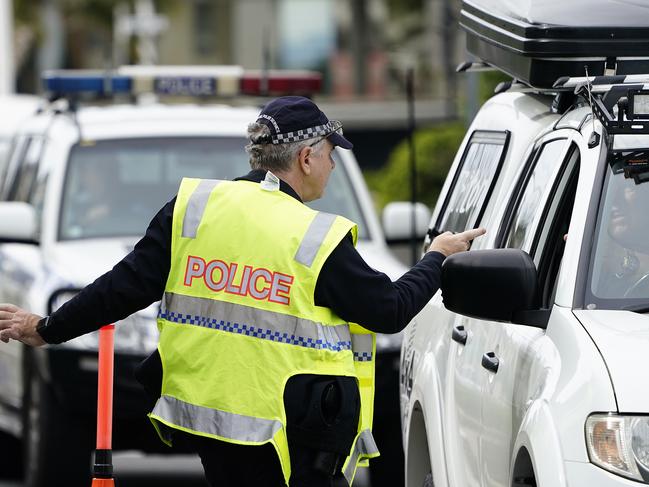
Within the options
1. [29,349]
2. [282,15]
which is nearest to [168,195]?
[29,349]

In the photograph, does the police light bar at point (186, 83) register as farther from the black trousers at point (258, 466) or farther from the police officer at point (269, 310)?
the black trousers at point (258, 466)

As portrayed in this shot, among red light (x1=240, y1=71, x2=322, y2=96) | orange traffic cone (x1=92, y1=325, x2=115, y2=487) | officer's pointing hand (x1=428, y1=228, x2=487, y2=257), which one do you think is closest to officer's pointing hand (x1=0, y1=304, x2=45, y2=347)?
orange traffic cone (x1=92, y1=325, x2=115, y2=487)

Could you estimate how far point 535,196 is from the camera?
518 centimetres

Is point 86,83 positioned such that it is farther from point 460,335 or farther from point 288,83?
point 460,335

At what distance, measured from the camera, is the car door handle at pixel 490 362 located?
4.85 metres

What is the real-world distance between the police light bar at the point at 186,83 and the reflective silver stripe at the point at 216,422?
18.8ft

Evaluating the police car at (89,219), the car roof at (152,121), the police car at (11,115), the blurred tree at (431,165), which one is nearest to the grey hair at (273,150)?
the police car at (89,219)

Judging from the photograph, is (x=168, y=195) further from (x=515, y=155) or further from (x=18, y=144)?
(x=515, y=155)

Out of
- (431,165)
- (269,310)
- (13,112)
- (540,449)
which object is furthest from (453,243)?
(431,165)

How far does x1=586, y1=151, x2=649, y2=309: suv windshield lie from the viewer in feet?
14.7

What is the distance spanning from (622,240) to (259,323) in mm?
968

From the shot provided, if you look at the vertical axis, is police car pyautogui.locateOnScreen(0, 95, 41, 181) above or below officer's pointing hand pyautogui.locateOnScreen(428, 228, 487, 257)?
below

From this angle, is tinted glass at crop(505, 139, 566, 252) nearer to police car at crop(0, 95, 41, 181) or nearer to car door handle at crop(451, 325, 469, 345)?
car door handle at crop(451, 325, 469, 345)

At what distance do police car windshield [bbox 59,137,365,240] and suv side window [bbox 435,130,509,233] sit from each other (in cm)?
285
